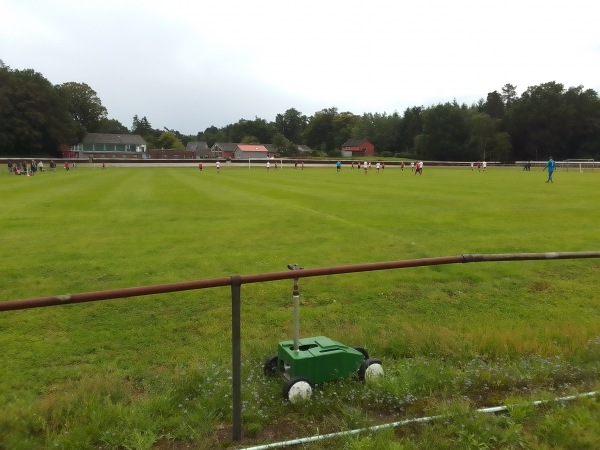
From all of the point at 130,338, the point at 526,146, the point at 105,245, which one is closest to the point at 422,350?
the point at 130,338

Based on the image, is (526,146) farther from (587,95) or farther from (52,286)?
(52,286)

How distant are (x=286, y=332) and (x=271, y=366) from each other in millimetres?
1718

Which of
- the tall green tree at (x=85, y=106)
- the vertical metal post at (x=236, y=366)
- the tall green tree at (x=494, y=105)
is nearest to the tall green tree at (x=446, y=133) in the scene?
the tall green tree at (x=494, y=105)

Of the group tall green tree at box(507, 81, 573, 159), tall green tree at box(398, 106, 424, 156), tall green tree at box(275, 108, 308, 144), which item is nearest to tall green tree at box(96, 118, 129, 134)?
tall green tree at box(275, 108, 308, 144)

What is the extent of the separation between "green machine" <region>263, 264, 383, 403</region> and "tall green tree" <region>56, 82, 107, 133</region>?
13006 centimetres

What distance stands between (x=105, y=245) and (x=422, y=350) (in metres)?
9.20

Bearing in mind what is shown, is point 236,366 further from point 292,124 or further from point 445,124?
point 292,124

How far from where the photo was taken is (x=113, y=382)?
4.80 meters

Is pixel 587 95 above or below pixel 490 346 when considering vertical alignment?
above

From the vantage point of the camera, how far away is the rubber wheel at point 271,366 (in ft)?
16.1

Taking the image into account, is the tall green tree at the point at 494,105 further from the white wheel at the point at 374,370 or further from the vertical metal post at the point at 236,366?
the vertical metal post at the point at 236,366

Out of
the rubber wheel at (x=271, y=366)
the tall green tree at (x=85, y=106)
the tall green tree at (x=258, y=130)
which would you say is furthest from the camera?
the tall green tree at (x=258, y=130)

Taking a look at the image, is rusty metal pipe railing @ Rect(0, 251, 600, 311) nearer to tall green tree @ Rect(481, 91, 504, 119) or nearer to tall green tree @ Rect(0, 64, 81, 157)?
tall green tree @ Rect(0, 64, 81, 157)

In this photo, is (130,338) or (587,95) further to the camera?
(587,95)
